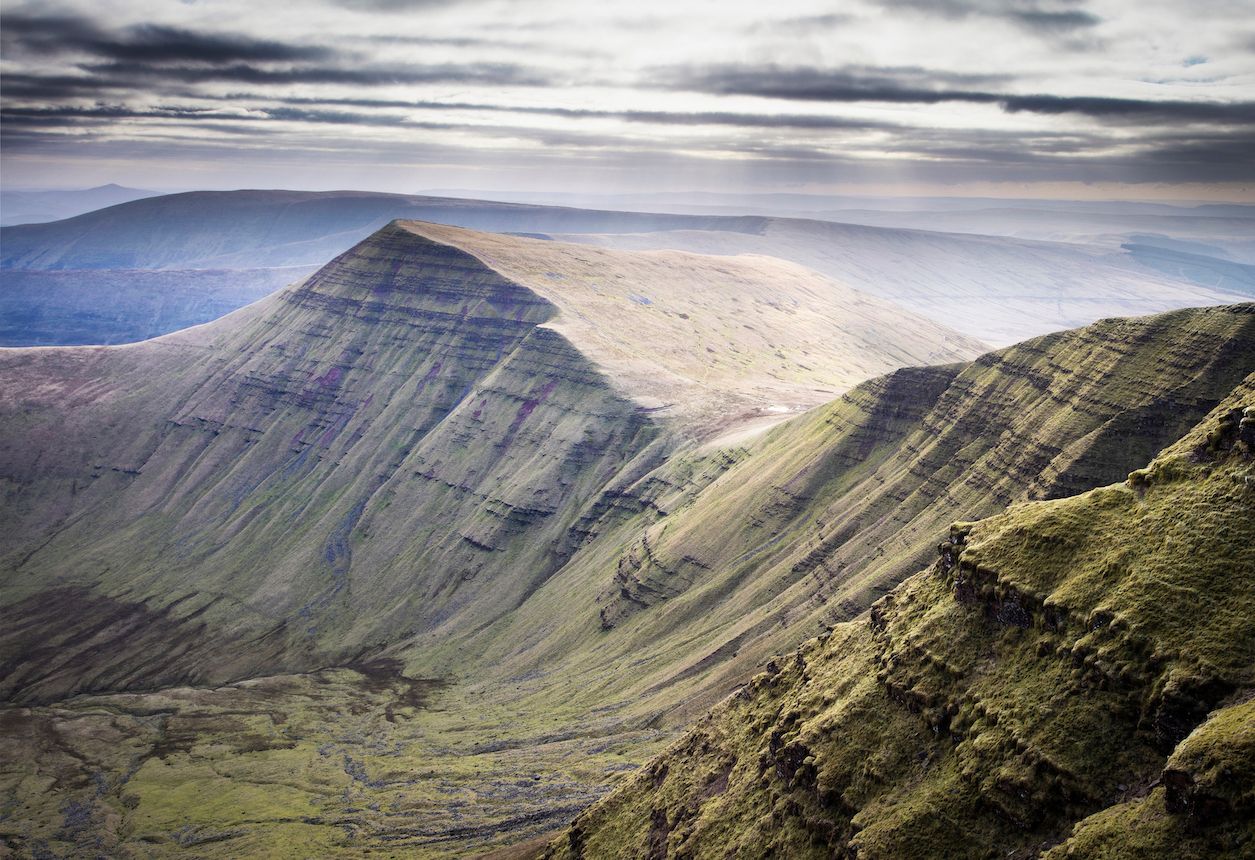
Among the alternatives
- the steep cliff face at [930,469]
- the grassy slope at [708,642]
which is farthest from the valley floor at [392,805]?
the steep cliff face at [930,469]

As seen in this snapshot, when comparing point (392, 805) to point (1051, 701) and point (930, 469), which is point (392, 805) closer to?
point (930, 469)

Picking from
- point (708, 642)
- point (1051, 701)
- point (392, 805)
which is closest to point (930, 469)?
point (708, 642)

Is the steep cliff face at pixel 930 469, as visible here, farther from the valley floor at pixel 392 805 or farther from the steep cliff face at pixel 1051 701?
the steep cliff face at pixel 1051 701

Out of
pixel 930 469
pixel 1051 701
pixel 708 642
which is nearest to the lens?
pixel 1051 701

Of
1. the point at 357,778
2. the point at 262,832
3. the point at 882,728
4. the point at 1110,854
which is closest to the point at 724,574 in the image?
the point at 357,778

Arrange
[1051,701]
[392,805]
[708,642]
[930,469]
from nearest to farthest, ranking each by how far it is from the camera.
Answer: [1051,701], [930,469], [392,805], [708,642]

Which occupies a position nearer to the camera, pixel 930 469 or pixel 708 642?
pixel 930 469

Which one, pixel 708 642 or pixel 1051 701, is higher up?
pixel 1051 701

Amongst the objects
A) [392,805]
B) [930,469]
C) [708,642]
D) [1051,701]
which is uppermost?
[1051,701]

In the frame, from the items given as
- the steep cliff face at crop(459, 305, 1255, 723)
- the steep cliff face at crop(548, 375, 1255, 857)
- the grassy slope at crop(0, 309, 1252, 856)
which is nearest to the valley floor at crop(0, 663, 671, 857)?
the grassy slope at crop(0, 309, 1252, 856)
